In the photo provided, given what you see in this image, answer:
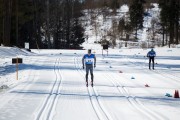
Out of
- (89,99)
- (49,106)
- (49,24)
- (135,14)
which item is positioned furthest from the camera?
(135,14)

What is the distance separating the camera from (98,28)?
116875 mm

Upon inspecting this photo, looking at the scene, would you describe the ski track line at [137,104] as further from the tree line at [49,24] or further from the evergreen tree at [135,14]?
the evergreen tree at [135,14]

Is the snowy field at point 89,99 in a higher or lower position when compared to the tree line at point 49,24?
lower

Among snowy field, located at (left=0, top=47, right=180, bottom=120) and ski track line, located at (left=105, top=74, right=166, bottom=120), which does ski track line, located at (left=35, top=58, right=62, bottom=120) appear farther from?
ski track line, located at (left=105, top=74, right=166, bottom=120)

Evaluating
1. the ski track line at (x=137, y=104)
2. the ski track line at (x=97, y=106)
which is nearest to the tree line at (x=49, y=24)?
the ski track line at (x=137, y=104)

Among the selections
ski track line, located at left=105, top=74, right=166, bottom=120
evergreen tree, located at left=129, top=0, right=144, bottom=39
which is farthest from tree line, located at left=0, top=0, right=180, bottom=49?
ski track line, located at left=105, top=74, right=166, bottom=120

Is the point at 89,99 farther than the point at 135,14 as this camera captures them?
No

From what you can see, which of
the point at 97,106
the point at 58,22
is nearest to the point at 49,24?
the point at 58,22

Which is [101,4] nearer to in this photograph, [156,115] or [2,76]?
[2,76]

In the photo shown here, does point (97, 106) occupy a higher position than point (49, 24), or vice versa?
point (49, 24)

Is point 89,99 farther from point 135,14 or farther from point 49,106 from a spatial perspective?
point 135,14

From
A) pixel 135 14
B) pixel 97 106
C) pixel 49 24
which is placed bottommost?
pixel 97 106

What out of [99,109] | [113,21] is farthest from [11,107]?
[113,21]

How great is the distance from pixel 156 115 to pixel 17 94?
693 centimetres
